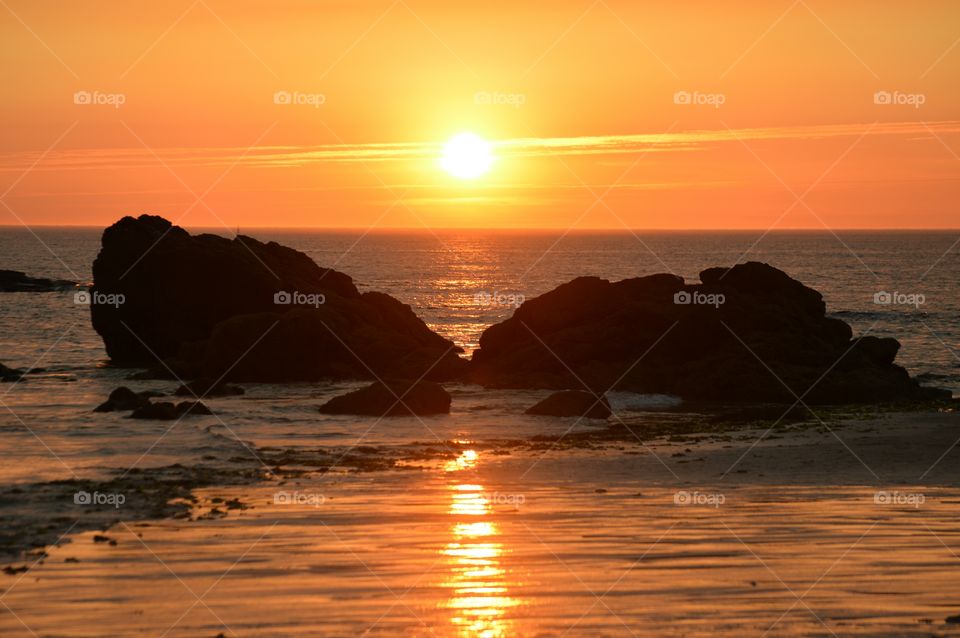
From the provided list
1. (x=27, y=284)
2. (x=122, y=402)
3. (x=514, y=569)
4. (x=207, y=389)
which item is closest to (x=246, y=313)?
(x=207, y=389)

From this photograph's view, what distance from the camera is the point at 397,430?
2859cm

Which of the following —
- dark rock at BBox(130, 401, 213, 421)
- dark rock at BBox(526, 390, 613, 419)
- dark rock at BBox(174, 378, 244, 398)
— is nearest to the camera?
dark rock at BBox(130, 401, 213, 421)

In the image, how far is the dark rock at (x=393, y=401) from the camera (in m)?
31.5

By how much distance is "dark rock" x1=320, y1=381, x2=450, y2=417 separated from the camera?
31469mm

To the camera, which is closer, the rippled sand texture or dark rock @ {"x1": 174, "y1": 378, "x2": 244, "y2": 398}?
the rippled sand texture

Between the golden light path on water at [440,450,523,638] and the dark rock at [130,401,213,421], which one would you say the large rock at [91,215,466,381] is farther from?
the golden light path on water at [440,450,523,638]

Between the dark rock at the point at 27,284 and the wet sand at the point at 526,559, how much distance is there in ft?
278

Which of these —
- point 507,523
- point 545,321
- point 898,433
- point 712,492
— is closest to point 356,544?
point 507,523

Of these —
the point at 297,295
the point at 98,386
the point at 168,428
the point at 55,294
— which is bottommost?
the point at 168,428

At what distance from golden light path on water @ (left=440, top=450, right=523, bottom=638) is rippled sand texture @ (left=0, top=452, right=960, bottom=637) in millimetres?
37

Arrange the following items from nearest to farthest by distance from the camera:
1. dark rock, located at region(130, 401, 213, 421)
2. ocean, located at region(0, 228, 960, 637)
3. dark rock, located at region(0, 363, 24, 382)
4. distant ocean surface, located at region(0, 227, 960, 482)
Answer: ocean, located at region(0, 228, 960, 637) < distant ocean surface, located at region(0, 227, 960, 482) < dark rock, located at region(130, 401, 213, 421) < dark rock, located at region(0, 363, 24, 382)

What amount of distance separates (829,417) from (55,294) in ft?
251

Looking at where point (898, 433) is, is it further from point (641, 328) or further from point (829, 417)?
point (641, 328)

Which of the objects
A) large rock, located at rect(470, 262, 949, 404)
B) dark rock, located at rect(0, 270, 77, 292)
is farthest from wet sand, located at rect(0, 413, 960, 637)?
dark rock, located at rect(0, 270, 77, 292)
